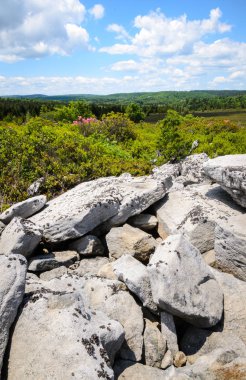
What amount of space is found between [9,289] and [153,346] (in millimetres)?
2946

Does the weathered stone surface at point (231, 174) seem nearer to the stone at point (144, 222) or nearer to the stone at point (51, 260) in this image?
the stone at point (144, 222)

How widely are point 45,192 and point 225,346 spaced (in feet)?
26.5

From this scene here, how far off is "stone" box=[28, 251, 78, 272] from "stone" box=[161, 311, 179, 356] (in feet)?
9.58

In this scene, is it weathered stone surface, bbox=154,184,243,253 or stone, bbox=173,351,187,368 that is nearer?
stone, bbox=173,351,187,368

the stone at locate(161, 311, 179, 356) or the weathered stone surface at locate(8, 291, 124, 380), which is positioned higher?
the weathered stone surface at locate(8, 291, 124, 380)

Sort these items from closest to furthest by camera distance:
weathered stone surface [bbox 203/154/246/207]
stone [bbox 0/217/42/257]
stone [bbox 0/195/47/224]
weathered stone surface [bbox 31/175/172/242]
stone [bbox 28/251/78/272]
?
stone [bbox 0/217/42/257] → stone [bbox 28/251/78/272] → weathered stone surface [bbox 31/175/172/242] → weathered stone surface [bbox 203/154/246/207] → stone [bbox 0/195/47/224]

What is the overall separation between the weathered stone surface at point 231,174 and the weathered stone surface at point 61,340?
5150 millimetres

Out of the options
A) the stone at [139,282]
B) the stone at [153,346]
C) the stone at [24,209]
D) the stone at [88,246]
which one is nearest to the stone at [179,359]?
the stone at [153,346]

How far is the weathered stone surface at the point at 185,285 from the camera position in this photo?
6.32 metres

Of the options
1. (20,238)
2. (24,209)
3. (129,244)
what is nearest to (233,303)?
(129,244)

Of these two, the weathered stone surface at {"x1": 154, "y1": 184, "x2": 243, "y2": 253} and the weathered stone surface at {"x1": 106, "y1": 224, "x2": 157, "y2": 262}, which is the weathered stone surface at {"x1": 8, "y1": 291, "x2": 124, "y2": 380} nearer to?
the weathered stone surface at {"x1": 106, "y1": 224, "x2": 157, "y2": 262}

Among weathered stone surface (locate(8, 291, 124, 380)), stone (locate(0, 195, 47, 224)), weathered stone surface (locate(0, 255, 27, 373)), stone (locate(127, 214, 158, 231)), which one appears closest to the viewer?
weathered stone surface (locate(8, 291, 124, 380))

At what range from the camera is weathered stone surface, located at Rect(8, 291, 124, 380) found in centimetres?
476

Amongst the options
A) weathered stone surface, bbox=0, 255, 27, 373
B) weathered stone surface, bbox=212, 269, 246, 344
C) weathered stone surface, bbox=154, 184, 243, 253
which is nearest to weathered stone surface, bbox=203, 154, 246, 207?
weathered stone surface, bbox=154, 184, 243, 253
